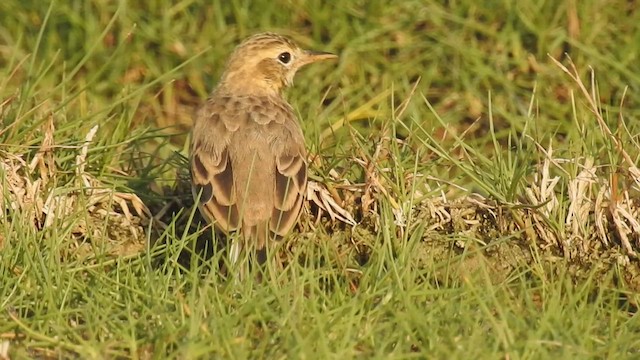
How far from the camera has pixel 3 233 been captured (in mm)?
7074

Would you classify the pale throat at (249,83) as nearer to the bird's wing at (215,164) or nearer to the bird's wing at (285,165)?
the bird's wing at (215,164)

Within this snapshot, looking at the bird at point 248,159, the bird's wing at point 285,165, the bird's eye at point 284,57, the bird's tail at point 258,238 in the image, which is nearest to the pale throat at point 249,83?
the bird at point 248,159

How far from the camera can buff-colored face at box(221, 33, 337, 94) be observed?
8.35 m

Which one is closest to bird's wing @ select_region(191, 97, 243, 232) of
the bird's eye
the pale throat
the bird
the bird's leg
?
the bird

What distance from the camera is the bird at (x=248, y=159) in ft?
22.9

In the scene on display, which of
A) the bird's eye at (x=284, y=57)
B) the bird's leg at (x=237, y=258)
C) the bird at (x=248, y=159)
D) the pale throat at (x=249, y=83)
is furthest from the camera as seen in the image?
the bird's eye at (x=284, y=57)

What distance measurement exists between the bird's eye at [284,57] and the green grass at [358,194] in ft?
1.16

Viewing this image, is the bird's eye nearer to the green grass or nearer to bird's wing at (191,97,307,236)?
the green grass

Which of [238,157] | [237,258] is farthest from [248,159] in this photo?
[237,258]

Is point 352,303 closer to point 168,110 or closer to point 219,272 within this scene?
point 219,272

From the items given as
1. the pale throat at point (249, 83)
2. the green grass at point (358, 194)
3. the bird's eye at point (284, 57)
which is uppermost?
the bird's eye at point (284, 57)

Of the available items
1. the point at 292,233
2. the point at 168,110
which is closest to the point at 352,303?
the point at 292,233

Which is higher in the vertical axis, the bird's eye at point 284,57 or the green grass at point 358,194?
the bird's eye at point 284,57

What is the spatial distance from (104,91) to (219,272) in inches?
140
